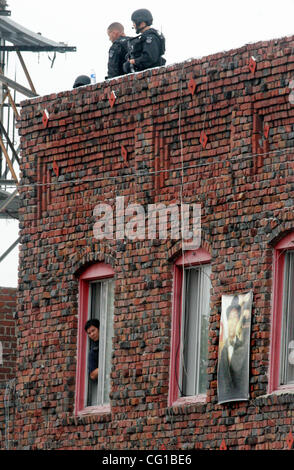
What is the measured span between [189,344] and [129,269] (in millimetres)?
1587

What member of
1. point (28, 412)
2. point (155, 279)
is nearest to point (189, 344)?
point (155, 279)

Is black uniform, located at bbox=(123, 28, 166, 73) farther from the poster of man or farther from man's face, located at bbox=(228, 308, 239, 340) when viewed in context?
man's face, located at bbox=(228, 308, 239, 340)

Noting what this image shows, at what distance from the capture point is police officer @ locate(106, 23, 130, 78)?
29.0 metres

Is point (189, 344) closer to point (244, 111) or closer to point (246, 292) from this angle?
point (246, 292)

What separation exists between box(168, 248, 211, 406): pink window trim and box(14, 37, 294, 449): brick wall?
0.30ft

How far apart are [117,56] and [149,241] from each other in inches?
118

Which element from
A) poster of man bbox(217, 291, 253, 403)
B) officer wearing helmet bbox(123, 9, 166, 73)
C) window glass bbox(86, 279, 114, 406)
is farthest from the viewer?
window glass bbox(86, 279, 114, 406)

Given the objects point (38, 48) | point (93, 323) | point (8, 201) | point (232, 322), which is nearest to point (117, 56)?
point (93, 323)

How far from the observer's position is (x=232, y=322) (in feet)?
86.8

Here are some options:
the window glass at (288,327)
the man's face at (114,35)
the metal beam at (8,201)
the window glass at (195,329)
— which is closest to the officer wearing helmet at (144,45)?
the man's face at (114,35)

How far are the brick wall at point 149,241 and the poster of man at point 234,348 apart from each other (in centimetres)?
12
